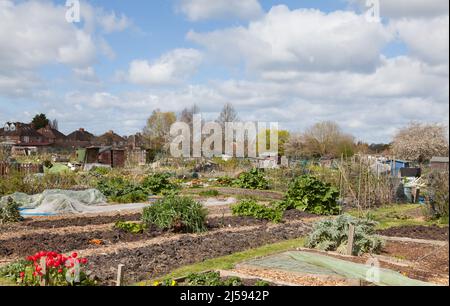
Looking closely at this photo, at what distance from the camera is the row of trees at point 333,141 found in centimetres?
4067

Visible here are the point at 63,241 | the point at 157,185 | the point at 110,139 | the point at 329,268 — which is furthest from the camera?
the point at 110,139

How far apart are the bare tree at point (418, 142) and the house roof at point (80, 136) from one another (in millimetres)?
56415

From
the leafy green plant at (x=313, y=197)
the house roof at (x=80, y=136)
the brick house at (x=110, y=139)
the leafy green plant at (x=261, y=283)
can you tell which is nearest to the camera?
the leafy green plant at (x=261, y=283)

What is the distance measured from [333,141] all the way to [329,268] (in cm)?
3818

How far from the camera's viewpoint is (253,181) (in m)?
23.3

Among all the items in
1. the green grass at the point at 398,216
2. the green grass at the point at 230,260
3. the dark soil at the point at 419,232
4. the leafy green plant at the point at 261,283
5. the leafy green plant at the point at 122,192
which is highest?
the leafy green plant at the point at 122,192

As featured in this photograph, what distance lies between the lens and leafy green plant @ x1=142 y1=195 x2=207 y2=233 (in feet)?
35.0

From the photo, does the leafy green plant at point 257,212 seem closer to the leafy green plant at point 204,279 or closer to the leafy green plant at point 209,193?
the leafy green plant at point 209,193

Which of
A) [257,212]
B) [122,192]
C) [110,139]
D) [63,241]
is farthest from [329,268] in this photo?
[110,139]

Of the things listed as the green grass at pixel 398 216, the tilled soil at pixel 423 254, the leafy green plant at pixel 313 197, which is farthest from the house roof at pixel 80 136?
the tilled soil at pixel 423 254

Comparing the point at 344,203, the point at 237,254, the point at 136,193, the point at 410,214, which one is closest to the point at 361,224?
the point at 237,254

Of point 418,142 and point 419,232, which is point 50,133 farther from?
point 419,232

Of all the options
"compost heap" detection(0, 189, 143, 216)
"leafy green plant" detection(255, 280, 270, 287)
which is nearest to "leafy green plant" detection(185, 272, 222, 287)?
"leafy green plant" detection(255, 280, 270, 287)

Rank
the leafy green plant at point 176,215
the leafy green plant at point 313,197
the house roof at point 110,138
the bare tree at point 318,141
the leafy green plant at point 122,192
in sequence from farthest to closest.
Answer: the house roof at point 110,138 → the bare tree at point 318,141 → the leafy green plant at point 122,192 → the leafy green plant at point 313,197 → the leafy green plant at point 176,215
